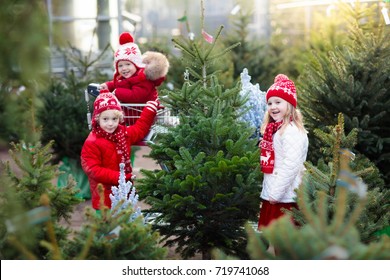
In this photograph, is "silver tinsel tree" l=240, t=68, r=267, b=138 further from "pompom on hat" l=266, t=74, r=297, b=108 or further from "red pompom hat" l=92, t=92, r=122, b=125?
"red pompom hat" l=92, t=92, r=122, b=125

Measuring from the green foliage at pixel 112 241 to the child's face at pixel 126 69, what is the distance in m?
3.32

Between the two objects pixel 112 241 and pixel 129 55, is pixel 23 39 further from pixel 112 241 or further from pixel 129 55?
pixel 129 55

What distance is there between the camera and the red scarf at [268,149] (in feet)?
16.1

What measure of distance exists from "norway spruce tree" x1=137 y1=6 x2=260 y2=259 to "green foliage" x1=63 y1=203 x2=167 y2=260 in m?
1.49

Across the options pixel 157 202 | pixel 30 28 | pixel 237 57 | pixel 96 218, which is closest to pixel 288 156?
pixel 157 202

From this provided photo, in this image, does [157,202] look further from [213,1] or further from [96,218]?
[213,1]

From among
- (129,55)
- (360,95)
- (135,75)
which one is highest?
(129,55)

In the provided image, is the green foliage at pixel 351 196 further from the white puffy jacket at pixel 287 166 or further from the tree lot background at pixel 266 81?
the white puffy jacket at pixel 287 166

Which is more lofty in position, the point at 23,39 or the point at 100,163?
the point at 23,39

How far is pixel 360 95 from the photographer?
599cm

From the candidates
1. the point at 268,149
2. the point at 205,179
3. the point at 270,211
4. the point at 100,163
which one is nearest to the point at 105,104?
the point at 100,163

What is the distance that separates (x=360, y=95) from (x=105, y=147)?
7.36ft

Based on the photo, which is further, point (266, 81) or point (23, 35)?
point (266, 81)

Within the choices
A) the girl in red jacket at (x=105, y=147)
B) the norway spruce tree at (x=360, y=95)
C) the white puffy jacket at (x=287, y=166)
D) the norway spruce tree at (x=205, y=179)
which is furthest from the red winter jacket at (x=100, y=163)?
the norway spruce tree at (x=360, y=95)
